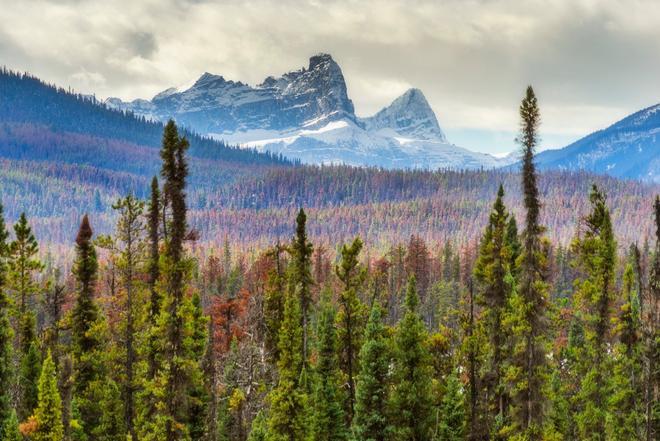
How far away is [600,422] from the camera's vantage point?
127 feet

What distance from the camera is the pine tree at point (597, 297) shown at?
34500 mm

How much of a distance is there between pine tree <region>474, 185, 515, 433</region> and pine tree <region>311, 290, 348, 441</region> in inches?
358

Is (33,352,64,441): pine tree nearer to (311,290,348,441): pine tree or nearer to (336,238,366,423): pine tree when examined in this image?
(311,290,348,441): pine tree

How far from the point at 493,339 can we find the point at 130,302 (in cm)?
1978

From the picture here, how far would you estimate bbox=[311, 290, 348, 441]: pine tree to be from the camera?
40.2m

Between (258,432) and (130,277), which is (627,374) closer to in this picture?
(258,432)

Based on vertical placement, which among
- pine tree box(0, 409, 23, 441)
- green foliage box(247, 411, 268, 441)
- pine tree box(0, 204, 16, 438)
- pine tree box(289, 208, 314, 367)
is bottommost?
green foliage box(247, 411, 268, 441)

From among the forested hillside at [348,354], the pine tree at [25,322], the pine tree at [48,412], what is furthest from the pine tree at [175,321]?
the pine tree at [25,322]

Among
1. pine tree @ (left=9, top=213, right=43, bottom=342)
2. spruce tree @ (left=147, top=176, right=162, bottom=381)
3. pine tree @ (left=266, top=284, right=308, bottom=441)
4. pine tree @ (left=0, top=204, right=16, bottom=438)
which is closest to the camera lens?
pine tree @ (left=0, top=204, right=16, bottom=438)

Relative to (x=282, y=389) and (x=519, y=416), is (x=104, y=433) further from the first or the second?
(x=519, y=416)

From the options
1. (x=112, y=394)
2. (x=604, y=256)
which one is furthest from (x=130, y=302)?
Answer: (x=604, y=256)

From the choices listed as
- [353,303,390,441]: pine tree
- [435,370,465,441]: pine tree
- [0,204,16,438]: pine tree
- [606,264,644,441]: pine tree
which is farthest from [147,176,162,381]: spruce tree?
[606,264,644,441]: pine tree

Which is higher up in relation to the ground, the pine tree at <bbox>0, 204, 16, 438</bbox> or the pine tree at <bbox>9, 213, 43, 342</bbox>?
the pine tree at <bbox>9, 213, 43, 342</bbox>

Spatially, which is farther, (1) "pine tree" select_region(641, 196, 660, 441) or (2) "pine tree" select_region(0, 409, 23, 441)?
(2) "pine tree" select_region(0, 409, 23, 441)
